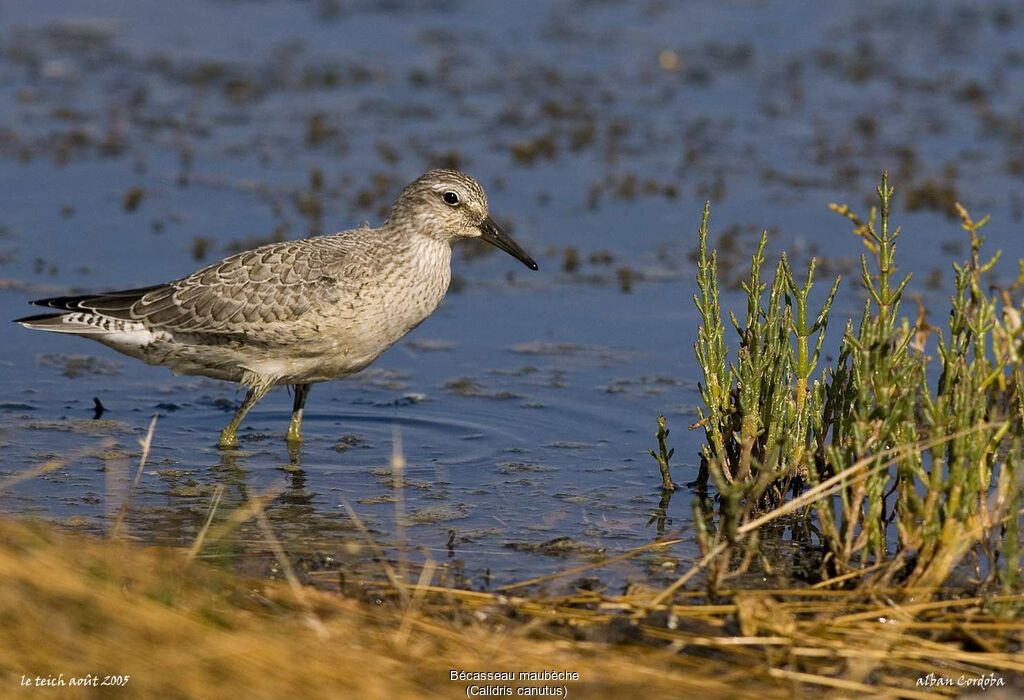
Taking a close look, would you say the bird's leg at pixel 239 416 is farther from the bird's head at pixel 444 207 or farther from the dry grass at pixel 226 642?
the dry grass at pixel 226 642

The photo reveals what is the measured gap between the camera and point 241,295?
8.04 metres

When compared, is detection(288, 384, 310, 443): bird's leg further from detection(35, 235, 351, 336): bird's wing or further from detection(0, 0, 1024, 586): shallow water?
detection(35, 235, 351, 336): bird's wing

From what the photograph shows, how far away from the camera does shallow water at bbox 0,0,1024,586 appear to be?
737 centimetres

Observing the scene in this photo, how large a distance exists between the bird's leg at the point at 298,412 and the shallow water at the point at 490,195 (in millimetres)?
155

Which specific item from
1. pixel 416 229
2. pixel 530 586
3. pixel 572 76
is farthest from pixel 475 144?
pixel 530 586

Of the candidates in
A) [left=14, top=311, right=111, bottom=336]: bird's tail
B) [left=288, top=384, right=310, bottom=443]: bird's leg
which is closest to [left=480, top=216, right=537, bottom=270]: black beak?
[left=288, top=384, right=310, bottom=443]: bird's leg

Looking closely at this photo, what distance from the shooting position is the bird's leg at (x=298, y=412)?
8.26 m

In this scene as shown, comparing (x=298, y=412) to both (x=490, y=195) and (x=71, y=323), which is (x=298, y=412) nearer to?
(x=71, y=323)

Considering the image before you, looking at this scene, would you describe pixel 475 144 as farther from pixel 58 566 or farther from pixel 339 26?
pixel 58 566

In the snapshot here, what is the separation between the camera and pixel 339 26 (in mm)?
16391

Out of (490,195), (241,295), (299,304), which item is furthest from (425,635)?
(490,195)

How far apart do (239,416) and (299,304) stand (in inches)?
28.7

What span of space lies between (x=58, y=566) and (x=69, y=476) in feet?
8.70

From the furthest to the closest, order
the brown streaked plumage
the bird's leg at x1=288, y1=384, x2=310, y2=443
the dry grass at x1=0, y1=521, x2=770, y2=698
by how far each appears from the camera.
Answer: the bird's leg at x1=288, y1=384, x2=310, y2=443, the brown streaked plumage, the dry grass at x1=0, y1=521, x2=770, y2=698
